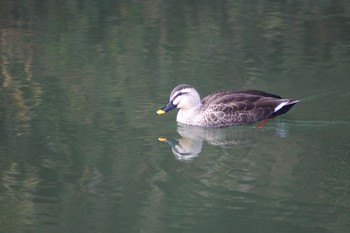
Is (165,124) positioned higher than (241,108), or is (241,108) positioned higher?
(241,108)

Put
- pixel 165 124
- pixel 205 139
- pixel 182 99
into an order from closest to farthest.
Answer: pixel 205 139 → pixel 165 124 → pixel 182 99

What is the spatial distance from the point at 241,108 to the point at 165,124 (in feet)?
3.38

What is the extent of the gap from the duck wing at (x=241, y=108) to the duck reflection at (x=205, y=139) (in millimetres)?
120

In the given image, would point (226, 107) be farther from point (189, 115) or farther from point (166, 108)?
point (166, 108)

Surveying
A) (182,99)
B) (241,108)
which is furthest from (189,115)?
(241,108)

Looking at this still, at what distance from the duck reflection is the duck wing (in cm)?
12

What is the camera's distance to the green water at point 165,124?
9172 mm

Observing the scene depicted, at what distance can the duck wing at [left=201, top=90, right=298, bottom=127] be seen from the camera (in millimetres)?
12539

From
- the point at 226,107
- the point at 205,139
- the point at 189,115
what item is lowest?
the point at 205,139

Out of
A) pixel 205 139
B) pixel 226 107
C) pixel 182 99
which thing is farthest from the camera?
pixel 182 99

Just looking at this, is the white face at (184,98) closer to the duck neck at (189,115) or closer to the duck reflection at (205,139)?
the duck neck at (189,115)

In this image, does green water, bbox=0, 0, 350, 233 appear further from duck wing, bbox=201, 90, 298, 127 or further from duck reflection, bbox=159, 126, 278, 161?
duck wing, bbox=201, 90, 298, 127

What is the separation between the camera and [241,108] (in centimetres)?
1261

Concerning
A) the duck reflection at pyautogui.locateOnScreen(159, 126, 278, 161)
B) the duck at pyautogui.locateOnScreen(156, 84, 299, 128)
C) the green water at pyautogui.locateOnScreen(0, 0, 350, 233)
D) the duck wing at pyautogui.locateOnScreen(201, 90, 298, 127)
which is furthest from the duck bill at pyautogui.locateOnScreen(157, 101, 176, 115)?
the duck wing at pyautogui.locateOnScreen(201, 90, 298, 127)
